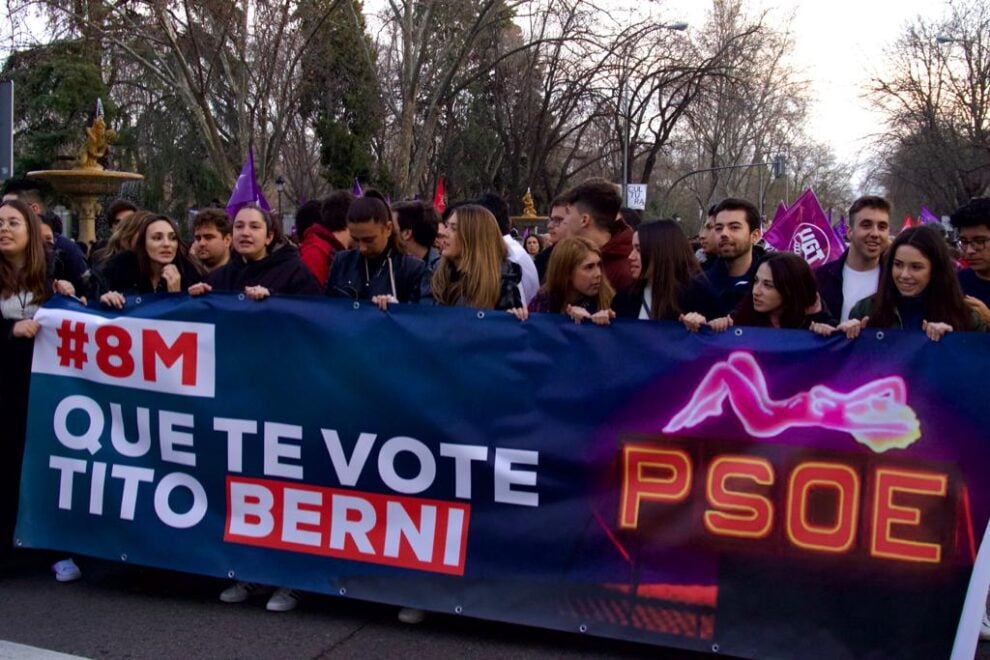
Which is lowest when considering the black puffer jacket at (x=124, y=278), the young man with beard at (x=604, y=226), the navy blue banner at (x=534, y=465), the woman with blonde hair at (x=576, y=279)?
the navy blue banner at (x=534, y=465)

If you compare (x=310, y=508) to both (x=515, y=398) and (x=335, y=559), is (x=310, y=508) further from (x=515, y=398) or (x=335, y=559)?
(x=515, y=398)

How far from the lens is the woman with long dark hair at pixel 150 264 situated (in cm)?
544

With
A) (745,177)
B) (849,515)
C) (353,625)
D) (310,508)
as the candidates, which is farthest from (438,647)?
(745,177)

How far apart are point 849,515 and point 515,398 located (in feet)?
4.39

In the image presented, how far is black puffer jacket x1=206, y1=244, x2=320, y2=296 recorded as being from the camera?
5.14m

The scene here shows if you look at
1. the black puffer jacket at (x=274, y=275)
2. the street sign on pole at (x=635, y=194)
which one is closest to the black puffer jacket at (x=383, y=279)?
the black puffer jacket at (x=274, y=275)

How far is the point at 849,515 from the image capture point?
12.8 feet

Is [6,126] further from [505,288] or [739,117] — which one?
[739,117]

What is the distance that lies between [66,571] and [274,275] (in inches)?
66.9

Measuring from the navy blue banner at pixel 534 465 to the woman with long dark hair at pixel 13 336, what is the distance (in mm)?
205

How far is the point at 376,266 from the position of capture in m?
5.30

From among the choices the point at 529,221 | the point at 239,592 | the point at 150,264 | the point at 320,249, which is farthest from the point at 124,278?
the point at 529,221

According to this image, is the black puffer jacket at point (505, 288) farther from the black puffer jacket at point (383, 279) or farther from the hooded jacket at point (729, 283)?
the hooded jacket at point (729, 283)

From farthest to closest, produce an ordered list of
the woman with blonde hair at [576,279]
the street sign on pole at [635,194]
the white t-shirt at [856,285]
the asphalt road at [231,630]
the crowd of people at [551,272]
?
the street sign on pole at [635,194]
the white t-shirt at [856,285]
the woman with blonde hair at [576,279]
the crowd of people at [551,272]
the asphalt road at [231,630]
